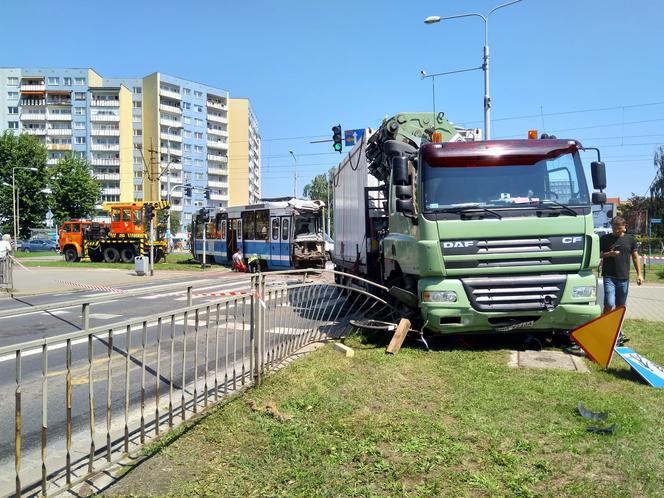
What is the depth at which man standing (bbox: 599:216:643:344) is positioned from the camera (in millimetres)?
7969

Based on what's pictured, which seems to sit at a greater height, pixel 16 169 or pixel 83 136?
pixel 83 136

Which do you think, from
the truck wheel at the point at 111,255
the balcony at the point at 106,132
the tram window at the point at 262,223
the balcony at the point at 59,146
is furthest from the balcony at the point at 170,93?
the tram window at the point at 262,223

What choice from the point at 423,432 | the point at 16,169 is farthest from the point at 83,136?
the point at 423,432

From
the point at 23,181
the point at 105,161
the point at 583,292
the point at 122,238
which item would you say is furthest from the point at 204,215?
the point at 105,161

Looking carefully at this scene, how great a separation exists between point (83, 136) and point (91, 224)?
60.9 meters

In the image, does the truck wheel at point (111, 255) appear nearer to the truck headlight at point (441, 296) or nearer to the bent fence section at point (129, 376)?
the bent fence section at point (129, 376)

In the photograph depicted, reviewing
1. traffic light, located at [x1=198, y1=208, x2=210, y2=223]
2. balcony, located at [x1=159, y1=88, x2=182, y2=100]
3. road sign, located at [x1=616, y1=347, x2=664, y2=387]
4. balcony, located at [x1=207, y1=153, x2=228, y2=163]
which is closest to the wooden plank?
road sign, located at [x1=616, y1=347, x2=664, y2=387]

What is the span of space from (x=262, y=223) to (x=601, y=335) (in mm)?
20215

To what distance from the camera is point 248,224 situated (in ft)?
85.7

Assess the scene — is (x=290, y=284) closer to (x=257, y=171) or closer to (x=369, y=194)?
(x=369, y=194)

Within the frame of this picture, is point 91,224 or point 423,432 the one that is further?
point 91,224

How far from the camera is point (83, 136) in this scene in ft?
287

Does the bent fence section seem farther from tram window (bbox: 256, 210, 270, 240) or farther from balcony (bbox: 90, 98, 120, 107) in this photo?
balcony (bbox: 90, 98, 120, 107)

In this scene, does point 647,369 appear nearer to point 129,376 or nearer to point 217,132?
point 129,376
